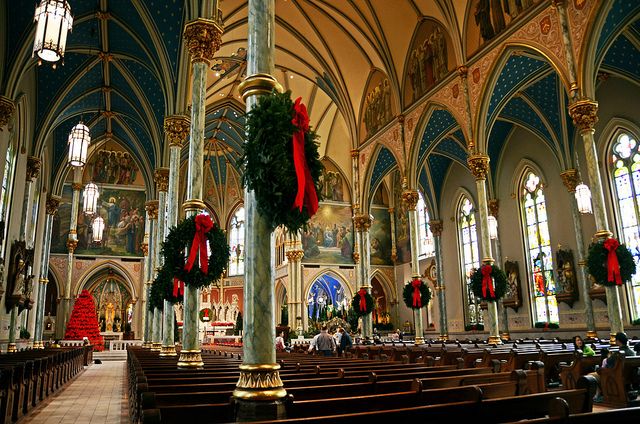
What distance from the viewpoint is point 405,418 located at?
326 cm

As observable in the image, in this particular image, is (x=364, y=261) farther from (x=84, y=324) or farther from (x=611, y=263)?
(x=84, y=324)

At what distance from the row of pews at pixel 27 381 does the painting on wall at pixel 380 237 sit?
76.3 ft

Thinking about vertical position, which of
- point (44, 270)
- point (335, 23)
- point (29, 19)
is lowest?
point (44, 270)

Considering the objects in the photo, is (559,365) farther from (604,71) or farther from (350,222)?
(350,222)

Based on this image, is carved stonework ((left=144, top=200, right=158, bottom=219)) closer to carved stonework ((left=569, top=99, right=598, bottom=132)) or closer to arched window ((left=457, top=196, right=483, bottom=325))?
arched window ((left=457, top=196, right=483, bottom=325))

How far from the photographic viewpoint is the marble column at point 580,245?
58.7ft

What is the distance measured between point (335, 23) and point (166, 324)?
15.2 m

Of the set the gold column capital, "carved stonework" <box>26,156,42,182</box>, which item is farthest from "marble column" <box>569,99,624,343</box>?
"carved stonework" <box>26,156,42,182</box>

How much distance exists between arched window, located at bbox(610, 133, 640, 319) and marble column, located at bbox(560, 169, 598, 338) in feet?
4.21

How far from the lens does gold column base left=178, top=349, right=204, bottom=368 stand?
29.3 ft

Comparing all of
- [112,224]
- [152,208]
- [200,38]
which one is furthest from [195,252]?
[112,224]

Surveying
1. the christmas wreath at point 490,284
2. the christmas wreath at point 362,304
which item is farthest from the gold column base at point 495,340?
the christmas wreath at point 362,304

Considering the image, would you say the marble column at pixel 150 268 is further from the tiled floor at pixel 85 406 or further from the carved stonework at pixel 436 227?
the carved stonework at pixel 436 227

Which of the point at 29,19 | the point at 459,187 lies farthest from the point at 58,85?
the point at 459,187
